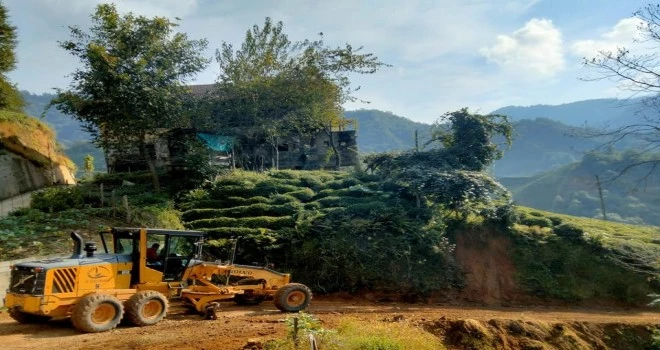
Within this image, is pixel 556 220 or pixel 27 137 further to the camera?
pixel 27 137

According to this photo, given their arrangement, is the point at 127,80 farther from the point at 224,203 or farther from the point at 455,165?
the point at 455,165

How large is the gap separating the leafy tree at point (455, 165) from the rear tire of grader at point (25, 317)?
1286cm

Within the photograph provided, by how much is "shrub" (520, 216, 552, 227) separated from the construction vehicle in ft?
39.5

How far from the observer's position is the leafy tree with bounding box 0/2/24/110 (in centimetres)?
2356

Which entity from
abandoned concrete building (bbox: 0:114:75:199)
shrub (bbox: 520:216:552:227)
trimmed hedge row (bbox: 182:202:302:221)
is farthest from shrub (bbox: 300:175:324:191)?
abandoned concrete building (bbox: 0:114:75:199)

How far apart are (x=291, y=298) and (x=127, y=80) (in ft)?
41.0

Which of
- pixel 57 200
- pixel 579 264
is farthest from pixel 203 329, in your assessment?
pixel 579 264

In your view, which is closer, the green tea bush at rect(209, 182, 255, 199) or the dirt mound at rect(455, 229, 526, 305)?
the dirt mound at rect(455, 229, 526, 305)

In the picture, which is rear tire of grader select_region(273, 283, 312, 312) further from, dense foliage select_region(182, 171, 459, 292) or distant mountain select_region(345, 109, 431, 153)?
distant mountain select_region(345, 109, 431, 153)

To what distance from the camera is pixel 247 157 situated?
26891 millimetres

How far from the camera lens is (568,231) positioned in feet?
60.8

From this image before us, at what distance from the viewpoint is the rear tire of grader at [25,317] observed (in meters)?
9.16

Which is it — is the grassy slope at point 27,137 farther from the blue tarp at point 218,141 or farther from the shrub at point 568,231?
the shrub at point 568,231

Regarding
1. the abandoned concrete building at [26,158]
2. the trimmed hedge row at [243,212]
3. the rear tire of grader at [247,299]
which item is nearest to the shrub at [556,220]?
the trimmed hedge row at [243,212]
